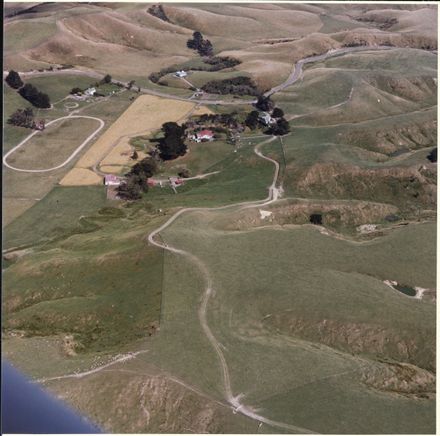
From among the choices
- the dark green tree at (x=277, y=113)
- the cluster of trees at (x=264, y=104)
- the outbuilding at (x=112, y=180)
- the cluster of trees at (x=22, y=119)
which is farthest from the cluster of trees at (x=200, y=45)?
the outbuilding at (x=112, y=180)

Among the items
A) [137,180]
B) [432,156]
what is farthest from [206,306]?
[432,156]

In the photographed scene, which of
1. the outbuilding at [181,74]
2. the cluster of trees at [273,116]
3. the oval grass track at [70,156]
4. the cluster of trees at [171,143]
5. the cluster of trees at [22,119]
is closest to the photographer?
the oval grass track at [70,156]

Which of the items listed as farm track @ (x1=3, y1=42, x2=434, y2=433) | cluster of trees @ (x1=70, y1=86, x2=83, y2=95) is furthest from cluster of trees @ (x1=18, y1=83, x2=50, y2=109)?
cluster of trees @ (x1=70, y1=86, x2=83, y2=95)

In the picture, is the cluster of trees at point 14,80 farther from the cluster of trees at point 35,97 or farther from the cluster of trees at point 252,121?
the cluster of trees at point 252,121

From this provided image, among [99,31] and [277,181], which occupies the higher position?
[99,31]

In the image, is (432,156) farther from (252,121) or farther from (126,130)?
(126,130)

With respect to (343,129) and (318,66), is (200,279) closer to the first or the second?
(343,129)

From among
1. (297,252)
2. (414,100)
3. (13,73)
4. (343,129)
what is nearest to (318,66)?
(414,100)
